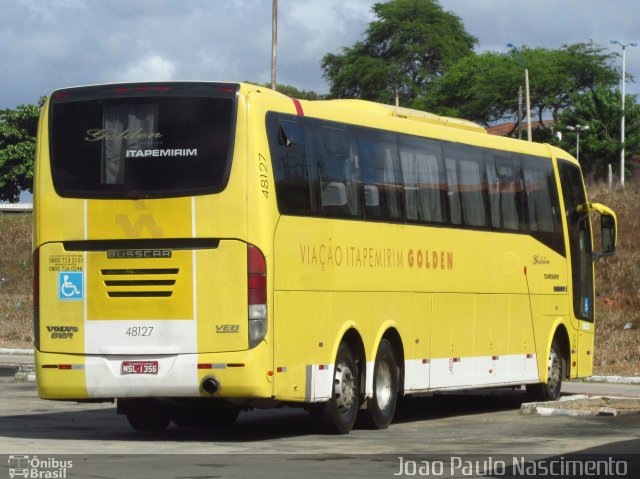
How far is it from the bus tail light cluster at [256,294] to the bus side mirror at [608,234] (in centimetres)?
999

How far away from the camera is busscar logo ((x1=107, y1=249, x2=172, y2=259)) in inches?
603

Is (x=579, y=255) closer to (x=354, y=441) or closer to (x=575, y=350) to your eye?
(x=575, y=350)

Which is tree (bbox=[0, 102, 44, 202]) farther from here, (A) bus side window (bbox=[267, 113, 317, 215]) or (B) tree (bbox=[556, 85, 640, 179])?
(A) bus side window (bbox=[267, 113, 317, 215])

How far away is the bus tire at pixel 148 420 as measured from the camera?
17078mm

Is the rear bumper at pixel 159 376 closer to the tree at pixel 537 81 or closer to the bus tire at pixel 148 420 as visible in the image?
the bus tire at pixel 148 420

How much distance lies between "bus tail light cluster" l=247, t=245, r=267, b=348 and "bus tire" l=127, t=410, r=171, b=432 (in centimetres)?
264

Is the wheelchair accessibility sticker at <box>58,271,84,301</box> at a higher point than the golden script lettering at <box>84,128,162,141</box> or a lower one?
lower

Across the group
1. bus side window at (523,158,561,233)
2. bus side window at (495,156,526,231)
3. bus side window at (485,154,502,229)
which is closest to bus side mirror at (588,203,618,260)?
bus side window at (523,158,561,233)

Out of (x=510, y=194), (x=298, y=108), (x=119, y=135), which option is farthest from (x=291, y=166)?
(x=510, y=194)

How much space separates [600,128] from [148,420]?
70586mm

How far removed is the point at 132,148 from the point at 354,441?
397 cm

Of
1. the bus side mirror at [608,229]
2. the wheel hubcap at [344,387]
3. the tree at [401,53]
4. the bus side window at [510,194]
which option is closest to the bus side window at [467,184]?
the bus side window at [510,194]

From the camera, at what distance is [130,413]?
55.8 feet

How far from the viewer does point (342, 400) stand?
16.7 meters
